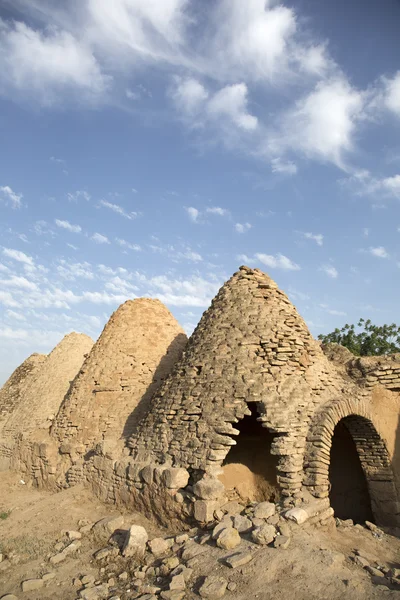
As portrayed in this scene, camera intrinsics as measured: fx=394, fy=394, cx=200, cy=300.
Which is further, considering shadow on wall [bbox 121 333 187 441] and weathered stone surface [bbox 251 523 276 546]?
shadow on wall [bbox 121 333 187 441]

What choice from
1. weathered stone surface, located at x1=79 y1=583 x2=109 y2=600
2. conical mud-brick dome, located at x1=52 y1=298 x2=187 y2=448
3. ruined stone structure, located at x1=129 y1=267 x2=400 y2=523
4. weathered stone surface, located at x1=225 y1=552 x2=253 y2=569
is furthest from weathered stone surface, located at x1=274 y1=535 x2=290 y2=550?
conical mud-brick dome, located at x1=52 y1=298 x2=187 y2=448

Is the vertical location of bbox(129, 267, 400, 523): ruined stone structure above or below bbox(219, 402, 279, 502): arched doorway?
above

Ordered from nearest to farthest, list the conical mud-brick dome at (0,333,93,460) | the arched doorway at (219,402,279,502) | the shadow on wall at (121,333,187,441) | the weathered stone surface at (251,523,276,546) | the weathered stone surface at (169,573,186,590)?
1. the weathered stone surface at (169,573,186,590)
2. the weathered stone surface at (251,523,276,546)
3. the arched doorway at (219,402,279,502)
4. the shadow on wall at (121,333,187,441)
5. the conical mud-brick dome at (0,333,93,460)

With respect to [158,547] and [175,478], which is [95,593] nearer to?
[158,547]

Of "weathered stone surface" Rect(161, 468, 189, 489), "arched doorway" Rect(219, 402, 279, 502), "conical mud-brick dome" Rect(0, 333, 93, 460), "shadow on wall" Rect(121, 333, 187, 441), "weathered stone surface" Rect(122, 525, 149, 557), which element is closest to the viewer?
"weathered stone surface" Rect(122, 525, 149, 557)

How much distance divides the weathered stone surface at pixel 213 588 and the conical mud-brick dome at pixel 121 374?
192 inches

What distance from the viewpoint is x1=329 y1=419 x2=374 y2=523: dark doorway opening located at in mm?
9078

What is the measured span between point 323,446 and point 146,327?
629 cm

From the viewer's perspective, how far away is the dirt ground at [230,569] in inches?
183

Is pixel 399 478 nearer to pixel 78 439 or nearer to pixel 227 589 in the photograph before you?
pixel 227 589

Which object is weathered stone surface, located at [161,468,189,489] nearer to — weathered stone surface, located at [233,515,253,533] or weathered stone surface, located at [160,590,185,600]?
weathered stone surface, located at [233,515,253,533]

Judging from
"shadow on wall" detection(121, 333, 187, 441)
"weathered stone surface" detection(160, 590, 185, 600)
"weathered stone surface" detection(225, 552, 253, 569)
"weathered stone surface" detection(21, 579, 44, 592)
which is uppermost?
"shadow on wall" detection(121, 333, 187, 441)

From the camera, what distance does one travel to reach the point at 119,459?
26.8 feet

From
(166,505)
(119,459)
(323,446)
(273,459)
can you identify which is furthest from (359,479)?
(119,459)
